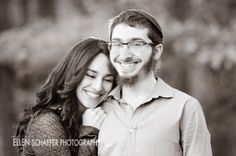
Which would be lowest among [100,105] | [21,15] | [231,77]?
[231,77]

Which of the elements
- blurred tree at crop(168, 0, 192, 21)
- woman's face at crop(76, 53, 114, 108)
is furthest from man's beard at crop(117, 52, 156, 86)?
blurred tree at crop(168, 0, 192, 21)

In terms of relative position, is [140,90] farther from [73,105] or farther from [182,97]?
[73,105]

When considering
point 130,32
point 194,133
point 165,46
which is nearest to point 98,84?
point 130,32

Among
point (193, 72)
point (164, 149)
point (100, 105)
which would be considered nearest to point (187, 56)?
point (193, 72)

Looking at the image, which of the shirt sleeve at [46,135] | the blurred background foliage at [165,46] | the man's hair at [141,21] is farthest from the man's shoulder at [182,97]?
the blurred background foliage at [165,46]

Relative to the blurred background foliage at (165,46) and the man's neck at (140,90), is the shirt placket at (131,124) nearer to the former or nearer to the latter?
the man's neck at (140,90)

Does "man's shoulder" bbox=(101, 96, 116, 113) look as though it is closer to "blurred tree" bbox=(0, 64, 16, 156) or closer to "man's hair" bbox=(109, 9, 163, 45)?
"man's hair" bbox=(109, 9, 163, 45)

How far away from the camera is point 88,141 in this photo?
239cm

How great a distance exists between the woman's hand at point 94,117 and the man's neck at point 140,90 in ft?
0.61

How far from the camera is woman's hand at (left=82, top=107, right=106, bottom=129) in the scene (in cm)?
242

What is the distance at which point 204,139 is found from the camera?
2.13 meters

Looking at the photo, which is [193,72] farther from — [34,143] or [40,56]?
[34,143]

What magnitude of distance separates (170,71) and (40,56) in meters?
1.44

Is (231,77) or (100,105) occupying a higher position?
(100,105)
